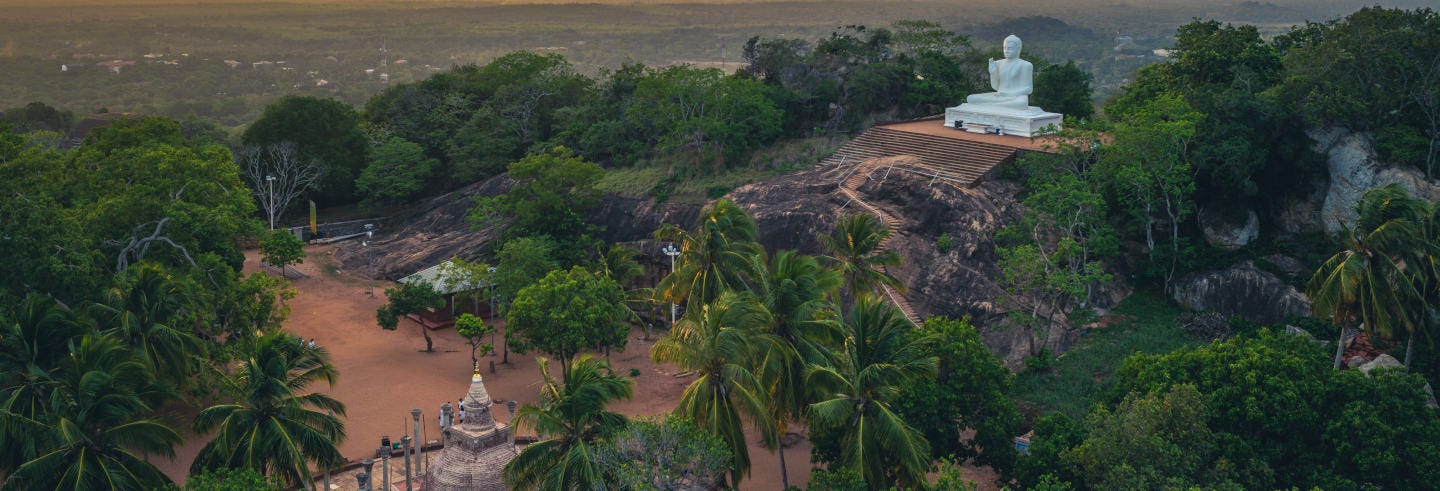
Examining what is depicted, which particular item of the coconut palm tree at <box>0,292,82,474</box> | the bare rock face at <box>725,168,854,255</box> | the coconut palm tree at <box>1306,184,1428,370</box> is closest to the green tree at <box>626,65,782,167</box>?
the bare rock face at <box>725,168,854,255</box>

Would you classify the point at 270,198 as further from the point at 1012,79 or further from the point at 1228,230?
the point at 1228,230

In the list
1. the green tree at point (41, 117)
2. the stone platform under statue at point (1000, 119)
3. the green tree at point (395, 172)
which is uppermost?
the stone platform under statue at point (1000, 119)

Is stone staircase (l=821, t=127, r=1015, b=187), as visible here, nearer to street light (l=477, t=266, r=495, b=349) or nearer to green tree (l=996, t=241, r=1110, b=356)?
green tree (l=996, t=241, r=1110, b=356)

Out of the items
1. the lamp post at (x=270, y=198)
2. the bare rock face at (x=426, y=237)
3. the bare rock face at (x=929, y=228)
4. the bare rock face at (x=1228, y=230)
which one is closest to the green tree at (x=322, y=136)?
the lamp post at (x=270, y=198)

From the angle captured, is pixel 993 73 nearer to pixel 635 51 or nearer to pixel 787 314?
pixel 787 314

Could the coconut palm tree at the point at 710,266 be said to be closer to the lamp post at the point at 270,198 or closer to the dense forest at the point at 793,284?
the dense forest at the point at 793,284
